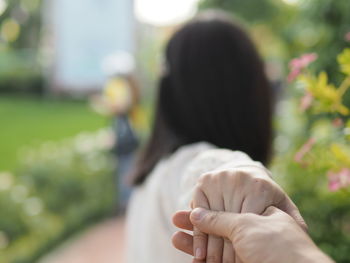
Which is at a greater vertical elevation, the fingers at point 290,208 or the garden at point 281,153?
the fingers at point 290,208

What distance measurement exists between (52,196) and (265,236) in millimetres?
4972

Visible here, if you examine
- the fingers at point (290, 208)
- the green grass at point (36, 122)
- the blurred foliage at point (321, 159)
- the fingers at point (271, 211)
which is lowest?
the green grass at point (36, 122)

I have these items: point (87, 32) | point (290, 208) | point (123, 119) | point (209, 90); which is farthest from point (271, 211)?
point (87, 32)

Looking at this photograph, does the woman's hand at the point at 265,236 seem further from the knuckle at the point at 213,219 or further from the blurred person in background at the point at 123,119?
the blurred person in background at the point at 123,119

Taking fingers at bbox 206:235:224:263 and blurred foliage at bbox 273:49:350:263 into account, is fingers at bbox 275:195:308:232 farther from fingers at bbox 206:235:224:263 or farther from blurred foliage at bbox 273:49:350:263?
blurred foliage at bbox 273:49:350:263

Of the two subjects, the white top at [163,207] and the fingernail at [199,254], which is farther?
the white top at [163,207]

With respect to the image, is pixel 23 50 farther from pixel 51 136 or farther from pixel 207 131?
pixel 207 131

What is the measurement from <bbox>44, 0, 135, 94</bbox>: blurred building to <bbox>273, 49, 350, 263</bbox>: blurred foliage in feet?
38.1

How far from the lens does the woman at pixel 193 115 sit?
57.1 inches

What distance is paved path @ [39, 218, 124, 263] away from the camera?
4730 mm

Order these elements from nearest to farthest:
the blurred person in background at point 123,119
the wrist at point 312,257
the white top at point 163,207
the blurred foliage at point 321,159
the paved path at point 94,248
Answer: the wrist at point 312,257
the blurred foliage at point 321,159
the white top at point 163,207
the paved path at point 94,248
the blurred person in background at point 123,119

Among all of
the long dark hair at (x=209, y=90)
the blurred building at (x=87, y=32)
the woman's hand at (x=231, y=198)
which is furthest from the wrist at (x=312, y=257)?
the blurred building at (x=87, y=32)

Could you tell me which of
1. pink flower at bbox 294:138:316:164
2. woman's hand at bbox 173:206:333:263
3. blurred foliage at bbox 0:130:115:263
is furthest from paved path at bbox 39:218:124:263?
woman's hand at bbox 173:206:333:263

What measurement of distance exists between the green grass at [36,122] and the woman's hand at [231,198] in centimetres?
708
